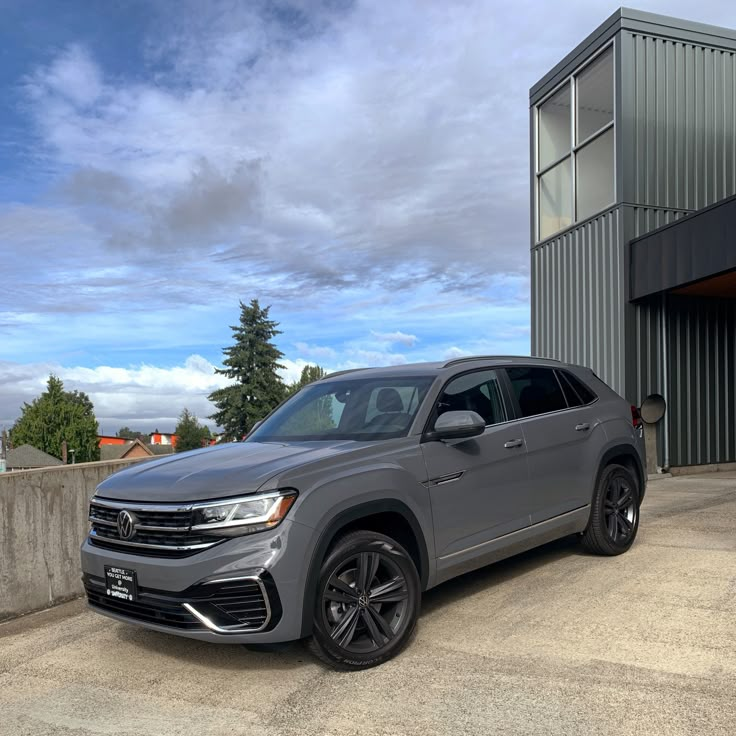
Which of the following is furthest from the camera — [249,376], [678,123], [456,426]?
[249,376]

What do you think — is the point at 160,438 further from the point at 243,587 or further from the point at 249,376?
the point at 243,587

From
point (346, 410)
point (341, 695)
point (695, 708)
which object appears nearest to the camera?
point (695, 708)

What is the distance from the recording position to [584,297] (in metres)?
14.9

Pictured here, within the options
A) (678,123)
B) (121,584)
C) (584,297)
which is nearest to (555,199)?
(584,297)

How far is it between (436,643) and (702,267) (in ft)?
28.7

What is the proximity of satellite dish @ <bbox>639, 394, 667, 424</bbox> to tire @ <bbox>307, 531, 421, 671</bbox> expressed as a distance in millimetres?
9887

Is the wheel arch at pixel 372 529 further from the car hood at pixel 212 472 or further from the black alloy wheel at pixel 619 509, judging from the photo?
the black alloy wheel at pixel 619 509

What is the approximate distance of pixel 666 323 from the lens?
1373cm

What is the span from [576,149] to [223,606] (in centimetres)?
1311

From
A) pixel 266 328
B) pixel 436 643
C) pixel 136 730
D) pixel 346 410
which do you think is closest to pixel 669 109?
pixel 346 410

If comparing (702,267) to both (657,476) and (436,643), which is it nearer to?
(657,476)

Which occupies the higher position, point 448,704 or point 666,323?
point 666,323

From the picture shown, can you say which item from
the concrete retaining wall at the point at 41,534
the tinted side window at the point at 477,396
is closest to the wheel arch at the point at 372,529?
the tinted side window at the point at 477,396

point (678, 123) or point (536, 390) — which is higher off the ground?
point (678, 123)
